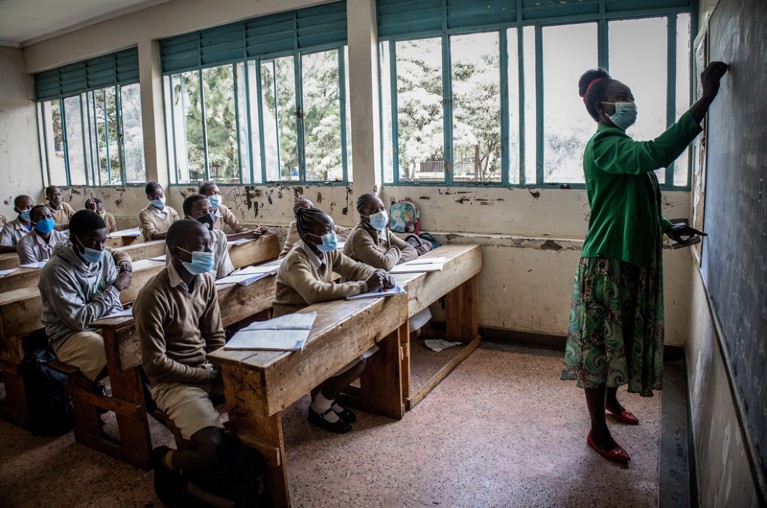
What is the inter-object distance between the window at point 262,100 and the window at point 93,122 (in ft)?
2.67

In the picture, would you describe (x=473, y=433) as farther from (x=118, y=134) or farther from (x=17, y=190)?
(x=17, y=190)

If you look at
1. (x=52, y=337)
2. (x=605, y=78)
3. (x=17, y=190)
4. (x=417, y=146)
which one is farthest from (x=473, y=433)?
(x=17, y=190)

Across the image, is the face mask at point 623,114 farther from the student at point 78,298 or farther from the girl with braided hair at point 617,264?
the student at point 78,298

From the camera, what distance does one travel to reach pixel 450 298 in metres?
4.62

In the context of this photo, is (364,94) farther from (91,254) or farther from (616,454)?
(616,454)

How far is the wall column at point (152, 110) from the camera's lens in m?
6.61

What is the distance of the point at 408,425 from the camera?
3.17 metres

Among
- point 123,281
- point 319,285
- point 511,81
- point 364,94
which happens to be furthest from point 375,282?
point 364,94

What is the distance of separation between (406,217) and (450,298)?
87 cm

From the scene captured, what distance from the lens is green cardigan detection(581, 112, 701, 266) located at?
2268mm

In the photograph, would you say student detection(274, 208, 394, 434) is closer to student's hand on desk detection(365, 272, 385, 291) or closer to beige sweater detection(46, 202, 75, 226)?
student's hand on desk detection(365, 272, 385, 291)

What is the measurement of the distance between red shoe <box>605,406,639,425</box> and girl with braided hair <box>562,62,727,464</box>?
2.15ft

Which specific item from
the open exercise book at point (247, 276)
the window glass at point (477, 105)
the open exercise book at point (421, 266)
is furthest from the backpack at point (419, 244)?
the open exercise book at point (247, 276)

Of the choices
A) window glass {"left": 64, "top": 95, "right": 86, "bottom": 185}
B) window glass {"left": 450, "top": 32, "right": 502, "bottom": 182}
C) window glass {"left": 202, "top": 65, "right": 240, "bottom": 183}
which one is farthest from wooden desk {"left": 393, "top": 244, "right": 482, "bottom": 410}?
window glass {"left": 64, "top": 95, "right": 86, "bottom": 185}
